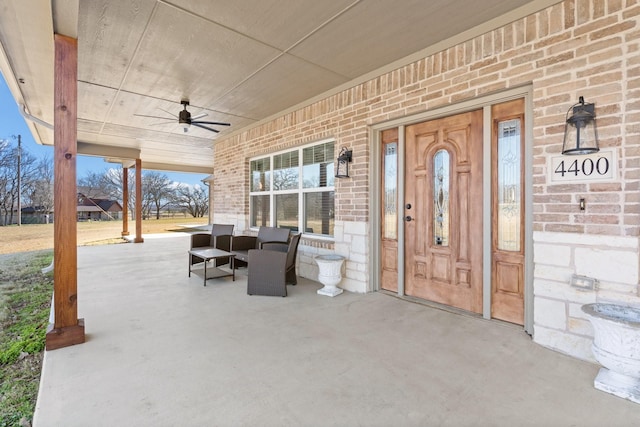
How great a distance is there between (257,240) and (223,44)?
3.37m

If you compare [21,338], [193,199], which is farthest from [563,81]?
[193,199]

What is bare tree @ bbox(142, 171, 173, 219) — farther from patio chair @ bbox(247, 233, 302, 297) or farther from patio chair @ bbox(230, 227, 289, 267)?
patio chair @ bbox(247, 233, 302, 297)

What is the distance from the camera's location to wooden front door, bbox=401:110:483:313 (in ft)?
10.9

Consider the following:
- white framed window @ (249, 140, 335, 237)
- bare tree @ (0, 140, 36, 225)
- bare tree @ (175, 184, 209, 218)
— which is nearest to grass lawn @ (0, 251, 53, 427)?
white framed window @ (249, 140, 335, 237)

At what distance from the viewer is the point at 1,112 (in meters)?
10.2

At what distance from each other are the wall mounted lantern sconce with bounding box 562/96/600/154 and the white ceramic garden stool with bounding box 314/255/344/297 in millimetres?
2752

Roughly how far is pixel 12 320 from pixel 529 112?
5.96m

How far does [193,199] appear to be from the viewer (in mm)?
27750

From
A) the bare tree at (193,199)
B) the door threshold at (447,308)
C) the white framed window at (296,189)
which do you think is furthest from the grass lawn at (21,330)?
the bare tree at (193,199)

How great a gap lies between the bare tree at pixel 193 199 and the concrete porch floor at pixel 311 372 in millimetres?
25661

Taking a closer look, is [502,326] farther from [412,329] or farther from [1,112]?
[1,112]

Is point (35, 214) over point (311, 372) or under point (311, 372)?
over

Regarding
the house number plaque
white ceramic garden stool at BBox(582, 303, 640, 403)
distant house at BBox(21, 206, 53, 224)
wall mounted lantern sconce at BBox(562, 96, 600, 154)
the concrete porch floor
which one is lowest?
the concrete porch floor

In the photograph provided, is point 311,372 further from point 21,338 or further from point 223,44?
point 223,44
